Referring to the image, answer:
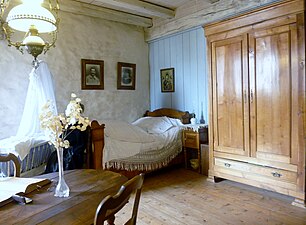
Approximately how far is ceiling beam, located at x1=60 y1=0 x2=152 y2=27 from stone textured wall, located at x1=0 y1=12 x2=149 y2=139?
0.42 feet

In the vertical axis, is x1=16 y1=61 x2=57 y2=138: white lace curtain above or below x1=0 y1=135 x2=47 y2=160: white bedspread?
above

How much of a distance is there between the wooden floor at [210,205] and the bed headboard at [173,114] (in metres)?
1.32

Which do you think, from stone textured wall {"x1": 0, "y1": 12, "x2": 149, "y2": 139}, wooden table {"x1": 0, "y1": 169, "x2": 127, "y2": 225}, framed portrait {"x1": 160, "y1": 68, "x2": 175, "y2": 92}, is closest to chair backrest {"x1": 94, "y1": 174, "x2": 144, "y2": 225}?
wooden table {"x1": 0, "y1": 169, "x2": 127, "y2": 225}

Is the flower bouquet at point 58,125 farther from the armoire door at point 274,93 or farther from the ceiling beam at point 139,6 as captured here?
the ceiling beam at point 139,6

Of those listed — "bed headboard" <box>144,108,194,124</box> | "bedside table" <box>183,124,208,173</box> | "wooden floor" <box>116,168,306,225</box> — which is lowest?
"wooden floor" <box>116,168,306,225</box>

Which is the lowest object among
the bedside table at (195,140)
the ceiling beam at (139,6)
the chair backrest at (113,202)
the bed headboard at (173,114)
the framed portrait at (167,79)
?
the bedside table at (195,140)

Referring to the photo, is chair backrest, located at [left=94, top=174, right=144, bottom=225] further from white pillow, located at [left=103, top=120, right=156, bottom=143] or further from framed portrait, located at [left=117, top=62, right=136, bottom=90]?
framed portrait, located at [left=117, top=62, right=136, bottom=90]

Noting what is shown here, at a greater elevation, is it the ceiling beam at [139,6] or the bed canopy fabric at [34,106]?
the ceiling beam at [139,6]

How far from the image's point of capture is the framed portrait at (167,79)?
17.3 feet

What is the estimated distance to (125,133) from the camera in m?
3.75

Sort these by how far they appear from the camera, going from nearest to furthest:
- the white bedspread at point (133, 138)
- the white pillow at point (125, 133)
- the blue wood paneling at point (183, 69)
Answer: the white bedspread at point (133, 138), the white pillow at point (125, 133), the blue wood paneling at point (183, 69)

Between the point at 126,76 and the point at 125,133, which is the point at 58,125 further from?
the point at 126,76

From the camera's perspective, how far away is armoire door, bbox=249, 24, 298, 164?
2.87 m

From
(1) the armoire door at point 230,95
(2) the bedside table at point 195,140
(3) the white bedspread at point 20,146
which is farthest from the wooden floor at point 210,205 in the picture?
(3) the white bedspread at point 20,146
